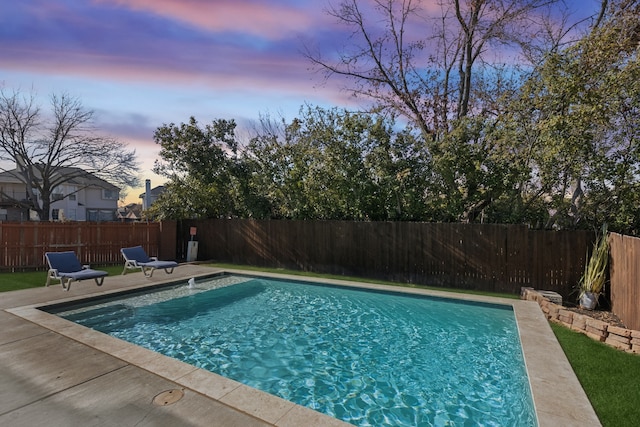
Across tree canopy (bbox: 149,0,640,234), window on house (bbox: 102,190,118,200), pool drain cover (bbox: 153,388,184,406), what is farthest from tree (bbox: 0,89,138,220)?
pool drain cover (bbox: 153,388,184,406)

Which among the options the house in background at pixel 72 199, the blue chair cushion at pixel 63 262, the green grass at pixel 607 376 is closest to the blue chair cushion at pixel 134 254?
the blue chair cushion at pixel 63 262

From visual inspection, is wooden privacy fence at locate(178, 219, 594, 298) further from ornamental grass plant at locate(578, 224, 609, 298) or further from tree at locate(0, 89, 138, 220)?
tree at locate(0, 89, 138, 220)

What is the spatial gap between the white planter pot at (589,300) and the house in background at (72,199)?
86.4 ft

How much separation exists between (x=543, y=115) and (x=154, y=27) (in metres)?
9.59

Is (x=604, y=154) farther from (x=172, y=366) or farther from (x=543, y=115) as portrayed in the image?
(x=172, y=366)

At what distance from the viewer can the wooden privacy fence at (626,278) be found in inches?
208

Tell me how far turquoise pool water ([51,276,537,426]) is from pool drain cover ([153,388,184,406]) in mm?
1064

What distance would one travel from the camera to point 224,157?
50.8 feet

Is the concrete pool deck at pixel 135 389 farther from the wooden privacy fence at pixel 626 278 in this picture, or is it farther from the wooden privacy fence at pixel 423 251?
the wooden privacy fence at pixel 423 251

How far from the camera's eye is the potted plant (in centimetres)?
711

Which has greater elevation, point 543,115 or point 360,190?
point 543,115

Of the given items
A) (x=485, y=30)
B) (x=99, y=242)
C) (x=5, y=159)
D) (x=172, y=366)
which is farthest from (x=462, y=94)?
(x=5, y=159)

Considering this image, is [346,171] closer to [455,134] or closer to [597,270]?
[455,134]

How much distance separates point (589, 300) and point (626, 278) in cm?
144
